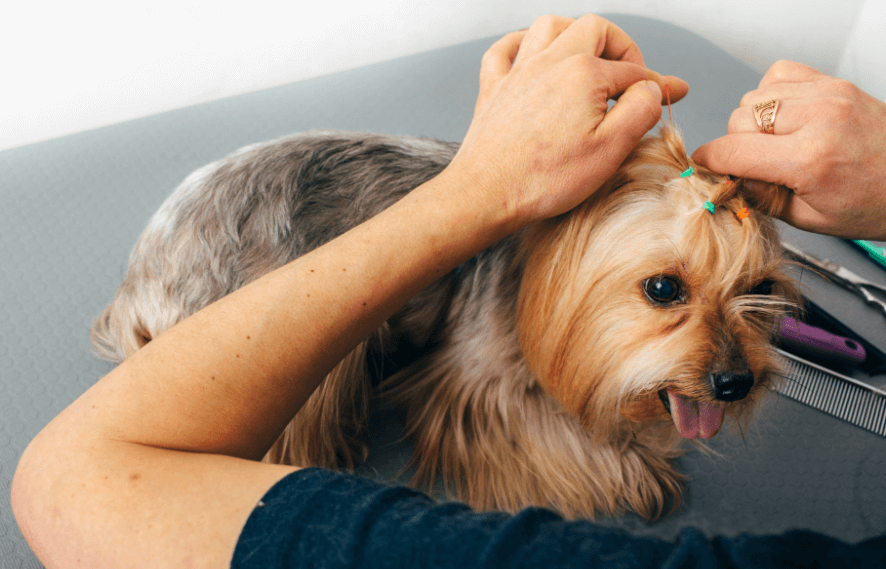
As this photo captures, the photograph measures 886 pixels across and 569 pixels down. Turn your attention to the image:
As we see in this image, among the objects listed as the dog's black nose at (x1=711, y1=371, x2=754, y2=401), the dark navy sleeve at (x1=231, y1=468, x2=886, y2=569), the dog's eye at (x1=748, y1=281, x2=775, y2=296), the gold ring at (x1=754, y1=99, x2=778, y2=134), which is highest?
the gold ring at (x1=754, y1=99, x2=778, y2=134)

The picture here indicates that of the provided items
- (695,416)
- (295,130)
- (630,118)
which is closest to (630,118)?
(630,118)

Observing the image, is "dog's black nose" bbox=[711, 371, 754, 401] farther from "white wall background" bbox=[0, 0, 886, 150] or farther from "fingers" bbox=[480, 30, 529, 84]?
"white wall background" bbox=[0, 0, 886, 150]

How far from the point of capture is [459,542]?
0.36m

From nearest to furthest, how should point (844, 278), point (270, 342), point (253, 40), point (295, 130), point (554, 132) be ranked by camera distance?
1. point (270, 342)
2. point (554, 132)
3. point (844, 278)
4. point (295, 130)
5. point (253, 40)

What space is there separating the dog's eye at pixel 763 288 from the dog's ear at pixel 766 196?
3.7 inches

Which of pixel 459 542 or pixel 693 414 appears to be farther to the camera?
pixel 693 414

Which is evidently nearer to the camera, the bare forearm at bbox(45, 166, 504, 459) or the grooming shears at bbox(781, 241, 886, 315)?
the bare forearm at bbox(45, 166, 504, 459)

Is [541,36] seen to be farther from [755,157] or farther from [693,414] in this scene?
[693,414]

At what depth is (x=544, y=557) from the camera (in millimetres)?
351

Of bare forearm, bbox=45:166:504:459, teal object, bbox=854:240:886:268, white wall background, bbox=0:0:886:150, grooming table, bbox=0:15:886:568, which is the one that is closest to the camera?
bare forearm, bbox=45:166:504:459

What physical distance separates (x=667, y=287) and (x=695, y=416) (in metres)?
0.20

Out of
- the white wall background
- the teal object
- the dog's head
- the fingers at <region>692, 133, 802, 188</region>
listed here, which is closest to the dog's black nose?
the dog's head

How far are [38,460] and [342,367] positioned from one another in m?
0.48

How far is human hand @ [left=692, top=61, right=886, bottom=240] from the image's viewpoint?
1.96 feet
